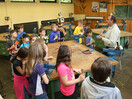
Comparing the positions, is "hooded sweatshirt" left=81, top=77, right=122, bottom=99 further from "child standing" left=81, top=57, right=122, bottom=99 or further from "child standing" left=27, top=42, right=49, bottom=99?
"child standing" left=27, top=42, right=49, bottom=99

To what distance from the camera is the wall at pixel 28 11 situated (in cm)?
546

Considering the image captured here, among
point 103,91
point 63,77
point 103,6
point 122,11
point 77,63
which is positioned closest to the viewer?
point 103,91

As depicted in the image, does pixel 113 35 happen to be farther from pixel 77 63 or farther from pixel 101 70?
pixel 101 70

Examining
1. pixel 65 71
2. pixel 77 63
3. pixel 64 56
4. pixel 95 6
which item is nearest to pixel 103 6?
pixel 95 6

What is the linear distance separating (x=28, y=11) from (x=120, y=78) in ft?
16.7

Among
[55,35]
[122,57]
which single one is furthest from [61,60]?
[122,57]

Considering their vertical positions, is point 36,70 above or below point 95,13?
below

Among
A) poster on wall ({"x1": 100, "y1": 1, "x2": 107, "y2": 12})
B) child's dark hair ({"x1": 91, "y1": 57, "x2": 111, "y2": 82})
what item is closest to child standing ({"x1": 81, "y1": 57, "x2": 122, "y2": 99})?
child's dark hair ({"x1": 91, "y1": 57, "x2": 111, "y2": 82})

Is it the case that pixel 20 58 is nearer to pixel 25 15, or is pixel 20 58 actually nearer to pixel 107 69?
pixel 107 69

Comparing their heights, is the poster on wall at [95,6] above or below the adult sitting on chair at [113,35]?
above

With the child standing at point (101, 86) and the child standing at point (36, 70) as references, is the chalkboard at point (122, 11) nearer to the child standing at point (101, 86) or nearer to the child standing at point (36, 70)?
the child standing at point (36, 70)

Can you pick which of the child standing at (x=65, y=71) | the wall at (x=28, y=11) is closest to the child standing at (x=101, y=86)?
the child standing at (x=65, y=71)

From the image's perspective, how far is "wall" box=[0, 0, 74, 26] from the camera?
17.9ft

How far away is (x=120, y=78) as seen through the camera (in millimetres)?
3145
